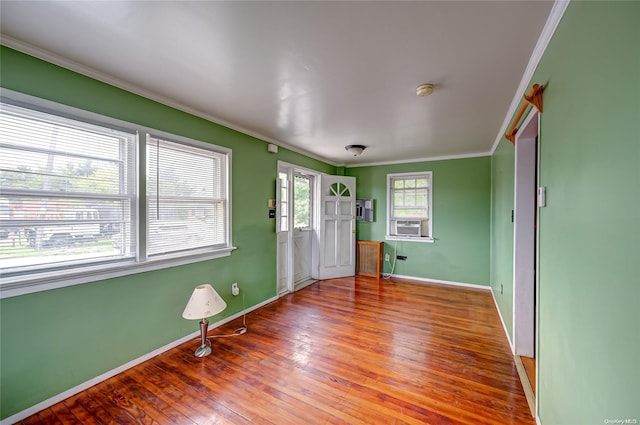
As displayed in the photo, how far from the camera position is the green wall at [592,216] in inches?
29.7

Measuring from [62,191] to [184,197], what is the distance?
0.92 meters

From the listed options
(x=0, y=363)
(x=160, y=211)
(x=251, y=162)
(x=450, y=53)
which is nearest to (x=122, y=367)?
(x=0, y=363)

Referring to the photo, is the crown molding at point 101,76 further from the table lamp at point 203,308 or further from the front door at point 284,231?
the table lamp at point 203,308

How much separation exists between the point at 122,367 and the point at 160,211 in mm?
1333

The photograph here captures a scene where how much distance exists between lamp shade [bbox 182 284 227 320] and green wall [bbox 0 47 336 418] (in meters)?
0.22

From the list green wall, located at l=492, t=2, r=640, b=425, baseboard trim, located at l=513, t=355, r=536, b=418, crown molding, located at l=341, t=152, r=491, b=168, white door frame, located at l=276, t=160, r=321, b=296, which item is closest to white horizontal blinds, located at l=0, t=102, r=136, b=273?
white door frame, located at l=276, t=160, r=321, b=296

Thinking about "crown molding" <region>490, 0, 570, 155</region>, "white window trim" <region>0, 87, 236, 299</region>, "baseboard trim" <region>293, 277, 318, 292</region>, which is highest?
"crown molding" <region>490, 0, 570, 155</region>

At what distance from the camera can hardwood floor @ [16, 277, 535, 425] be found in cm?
172

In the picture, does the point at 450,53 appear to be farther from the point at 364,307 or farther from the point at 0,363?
the point at 0,363

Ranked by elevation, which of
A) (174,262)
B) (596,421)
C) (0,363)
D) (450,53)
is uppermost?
(450,53)

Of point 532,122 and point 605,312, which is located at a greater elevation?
point 532,122

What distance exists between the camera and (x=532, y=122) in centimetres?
190

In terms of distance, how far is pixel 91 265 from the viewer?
2000 millimetres

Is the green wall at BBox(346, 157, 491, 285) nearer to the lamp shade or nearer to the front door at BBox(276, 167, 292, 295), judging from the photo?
the front door at BBox(276, 167, 292, 295)
